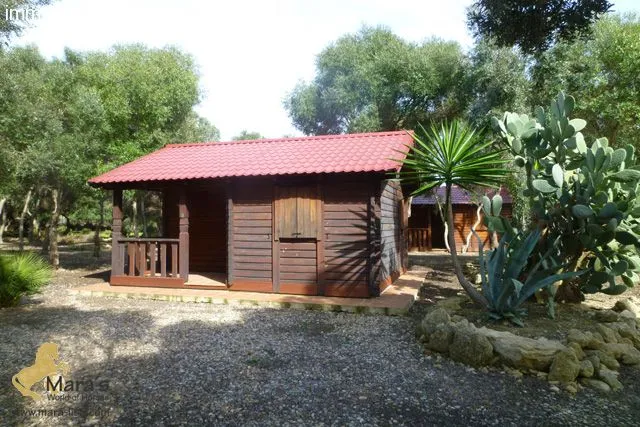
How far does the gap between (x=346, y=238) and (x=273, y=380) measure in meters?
4.12

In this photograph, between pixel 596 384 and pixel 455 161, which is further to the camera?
pixel 455 161

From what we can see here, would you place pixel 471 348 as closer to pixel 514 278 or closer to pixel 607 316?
pixel 514 278

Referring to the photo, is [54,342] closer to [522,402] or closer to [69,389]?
[69,389]

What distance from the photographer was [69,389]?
3857mm

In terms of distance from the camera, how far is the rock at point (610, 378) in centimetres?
409

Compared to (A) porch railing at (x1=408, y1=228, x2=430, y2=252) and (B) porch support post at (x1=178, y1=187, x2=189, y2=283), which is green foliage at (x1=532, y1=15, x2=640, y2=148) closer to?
(A) porch railing at (x1=408, y1=228, x2=430, y2=252)

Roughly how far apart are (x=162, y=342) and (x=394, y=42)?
61.3 ft

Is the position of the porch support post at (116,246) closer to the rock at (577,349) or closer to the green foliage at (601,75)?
the rock at (577,349)

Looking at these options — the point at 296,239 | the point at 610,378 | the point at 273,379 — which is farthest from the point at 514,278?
the point at 296,239

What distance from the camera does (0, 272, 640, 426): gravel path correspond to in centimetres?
343

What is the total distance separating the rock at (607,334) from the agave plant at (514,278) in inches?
29.5

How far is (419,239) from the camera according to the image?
847 inches

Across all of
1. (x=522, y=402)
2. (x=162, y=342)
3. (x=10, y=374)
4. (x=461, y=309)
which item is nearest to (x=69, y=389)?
(x=10, y=374)

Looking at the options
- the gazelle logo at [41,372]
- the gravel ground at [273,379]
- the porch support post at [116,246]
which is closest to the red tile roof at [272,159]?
the porch support post at [116,246]
